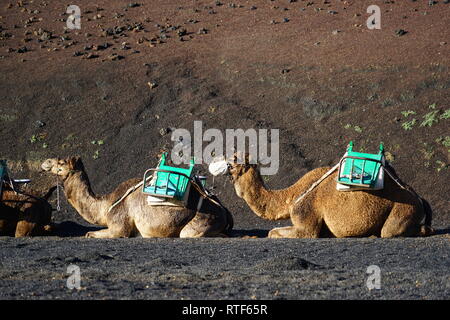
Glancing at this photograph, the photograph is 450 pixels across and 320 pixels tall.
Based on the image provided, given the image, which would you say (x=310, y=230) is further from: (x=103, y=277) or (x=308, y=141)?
(x=308, y=141)

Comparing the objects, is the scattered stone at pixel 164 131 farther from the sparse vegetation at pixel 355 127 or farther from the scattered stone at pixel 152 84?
the sparse vegetation at pixel 355 127

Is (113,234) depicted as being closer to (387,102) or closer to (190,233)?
(190,233)

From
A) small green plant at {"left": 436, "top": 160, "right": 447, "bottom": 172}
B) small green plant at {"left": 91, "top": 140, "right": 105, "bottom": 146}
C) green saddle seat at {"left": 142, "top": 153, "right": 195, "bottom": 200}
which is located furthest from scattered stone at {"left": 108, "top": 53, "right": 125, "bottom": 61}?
green saddle seat at {"left": 142, "top": 153, "right": 195, "bottom": 200}

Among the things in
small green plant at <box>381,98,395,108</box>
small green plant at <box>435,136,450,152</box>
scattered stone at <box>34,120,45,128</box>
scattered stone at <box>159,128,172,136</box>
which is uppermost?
small green plant at <box>381,98,395,108</box>

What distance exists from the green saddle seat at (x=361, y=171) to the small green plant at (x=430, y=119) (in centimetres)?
1127

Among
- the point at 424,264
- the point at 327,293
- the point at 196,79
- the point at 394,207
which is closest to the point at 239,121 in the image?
the point at 196,79

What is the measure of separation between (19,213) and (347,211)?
5810 mm

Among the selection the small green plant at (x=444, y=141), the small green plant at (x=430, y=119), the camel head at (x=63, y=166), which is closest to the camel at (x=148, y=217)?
the camel head at (x=63, y=166)

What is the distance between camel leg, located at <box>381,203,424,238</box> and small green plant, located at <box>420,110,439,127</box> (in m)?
11.1

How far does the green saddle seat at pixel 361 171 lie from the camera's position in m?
14.5

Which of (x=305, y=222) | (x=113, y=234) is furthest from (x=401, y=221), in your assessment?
(x=113, y=234)

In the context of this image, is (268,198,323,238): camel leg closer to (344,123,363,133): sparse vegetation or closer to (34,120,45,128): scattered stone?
(344,123,363,133): sparse vegetation

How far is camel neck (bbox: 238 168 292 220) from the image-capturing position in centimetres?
1574
